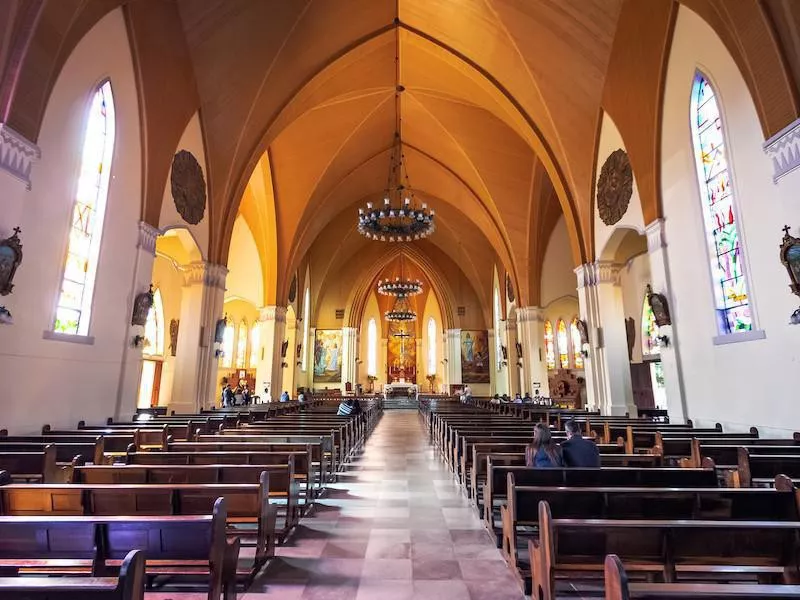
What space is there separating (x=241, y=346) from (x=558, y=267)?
16683mm

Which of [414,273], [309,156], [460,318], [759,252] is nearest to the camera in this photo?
[759,252]

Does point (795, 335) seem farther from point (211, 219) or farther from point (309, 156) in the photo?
point (309, 156)

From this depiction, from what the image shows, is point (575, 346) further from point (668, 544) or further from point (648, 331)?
point (668, 544)

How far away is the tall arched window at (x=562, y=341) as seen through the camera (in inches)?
839

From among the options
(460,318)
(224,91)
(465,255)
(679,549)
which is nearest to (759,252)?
(679,549)

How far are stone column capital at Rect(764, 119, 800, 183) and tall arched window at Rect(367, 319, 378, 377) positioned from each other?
30.8 metres

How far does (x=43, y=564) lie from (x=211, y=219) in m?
11.5

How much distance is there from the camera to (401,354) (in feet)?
118

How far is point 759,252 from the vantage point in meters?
6.86

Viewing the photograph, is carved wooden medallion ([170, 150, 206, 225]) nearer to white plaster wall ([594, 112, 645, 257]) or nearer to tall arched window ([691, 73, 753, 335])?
white plaster wall ([594, 112, 645, 257])

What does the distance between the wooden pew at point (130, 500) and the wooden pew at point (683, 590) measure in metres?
2.57

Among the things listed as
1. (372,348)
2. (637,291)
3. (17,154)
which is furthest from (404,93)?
(372,348)

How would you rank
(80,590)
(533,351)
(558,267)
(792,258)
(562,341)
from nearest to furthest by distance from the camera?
(80,590) → (792,258) → (533,351) → (558,267) → (562,341)

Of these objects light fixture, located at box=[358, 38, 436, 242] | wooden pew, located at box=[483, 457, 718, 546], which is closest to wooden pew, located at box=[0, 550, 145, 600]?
wooden pew, located at box=[483, 457, 718, 546]
